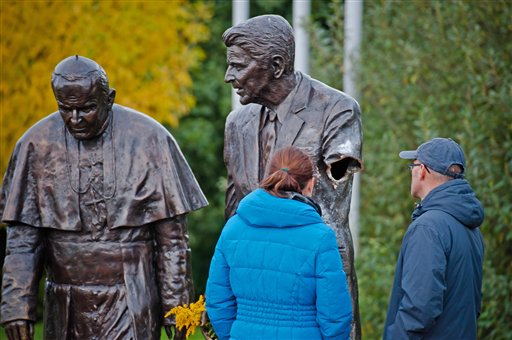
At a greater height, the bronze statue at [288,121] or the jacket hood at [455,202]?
the bronze statue at [288,121]

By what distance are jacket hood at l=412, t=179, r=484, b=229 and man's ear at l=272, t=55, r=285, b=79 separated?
978mm

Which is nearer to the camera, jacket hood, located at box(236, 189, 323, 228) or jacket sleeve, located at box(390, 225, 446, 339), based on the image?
jacket hood, located at box(236, 189, 323, 228)

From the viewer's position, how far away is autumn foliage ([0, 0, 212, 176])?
13727 mm

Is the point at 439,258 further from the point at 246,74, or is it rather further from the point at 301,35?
the point at 301,35

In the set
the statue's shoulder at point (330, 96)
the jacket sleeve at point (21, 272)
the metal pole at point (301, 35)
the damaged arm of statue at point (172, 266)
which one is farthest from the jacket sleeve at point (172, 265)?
the metal pole at point (301, 35)

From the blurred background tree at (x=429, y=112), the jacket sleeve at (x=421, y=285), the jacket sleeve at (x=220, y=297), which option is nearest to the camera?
the jacket sleeve at (x=220, y=297)

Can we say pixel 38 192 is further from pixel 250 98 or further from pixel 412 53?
pixel 412 53

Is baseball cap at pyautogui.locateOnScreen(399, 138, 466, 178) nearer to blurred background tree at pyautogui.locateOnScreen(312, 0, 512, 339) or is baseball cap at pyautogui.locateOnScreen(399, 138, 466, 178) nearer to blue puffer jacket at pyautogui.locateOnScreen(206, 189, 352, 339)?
blue puffer jacket at pyautogui.locateOnScreen(206, 189, 352, 339)

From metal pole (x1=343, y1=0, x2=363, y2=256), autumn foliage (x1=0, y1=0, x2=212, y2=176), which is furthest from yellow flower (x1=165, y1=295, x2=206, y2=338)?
autumn foliage (x1=0, y1=0, x2=212, y2=176)

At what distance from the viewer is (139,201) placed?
6883 mm

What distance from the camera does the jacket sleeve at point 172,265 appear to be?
6883 millimetres

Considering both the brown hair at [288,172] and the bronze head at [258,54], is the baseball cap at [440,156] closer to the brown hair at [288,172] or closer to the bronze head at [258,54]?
the bronze head at [258,54]

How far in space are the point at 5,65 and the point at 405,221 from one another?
465 centimetres

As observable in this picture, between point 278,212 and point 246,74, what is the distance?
103 centimetres
